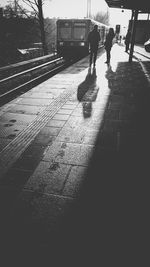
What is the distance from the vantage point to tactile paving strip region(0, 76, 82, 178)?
3.38 metres

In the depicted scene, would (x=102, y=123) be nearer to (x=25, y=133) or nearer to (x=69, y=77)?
(x=25, y=133)

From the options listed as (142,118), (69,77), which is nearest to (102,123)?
(142,118)

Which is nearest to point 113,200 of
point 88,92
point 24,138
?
point 24,138

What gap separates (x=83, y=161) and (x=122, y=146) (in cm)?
86

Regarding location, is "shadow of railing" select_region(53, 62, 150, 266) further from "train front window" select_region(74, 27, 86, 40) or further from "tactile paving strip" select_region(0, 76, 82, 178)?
"train front window" select_region(74, 27, 86, 40)

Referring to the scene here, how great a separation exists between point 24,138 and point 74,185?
1680mm

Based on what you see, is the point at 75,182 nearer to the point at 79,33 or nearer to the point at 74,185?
the point at 74,185

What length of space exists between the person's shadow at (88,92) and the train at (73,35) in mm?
8102

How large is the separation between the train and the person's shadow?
319 inches

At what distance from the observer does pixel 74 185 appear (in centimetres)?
283

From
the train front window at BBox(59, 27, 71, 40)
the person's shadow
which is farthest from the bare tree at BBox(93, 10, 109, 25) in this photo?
the person's shadow

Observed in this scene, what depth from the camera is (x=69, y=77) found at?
9.62 metres

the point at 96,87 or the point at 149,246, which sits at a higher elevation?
the point at 96,87

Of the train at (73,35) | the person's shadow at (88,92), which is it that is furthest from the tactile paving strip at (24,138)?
the train at (73,35)
